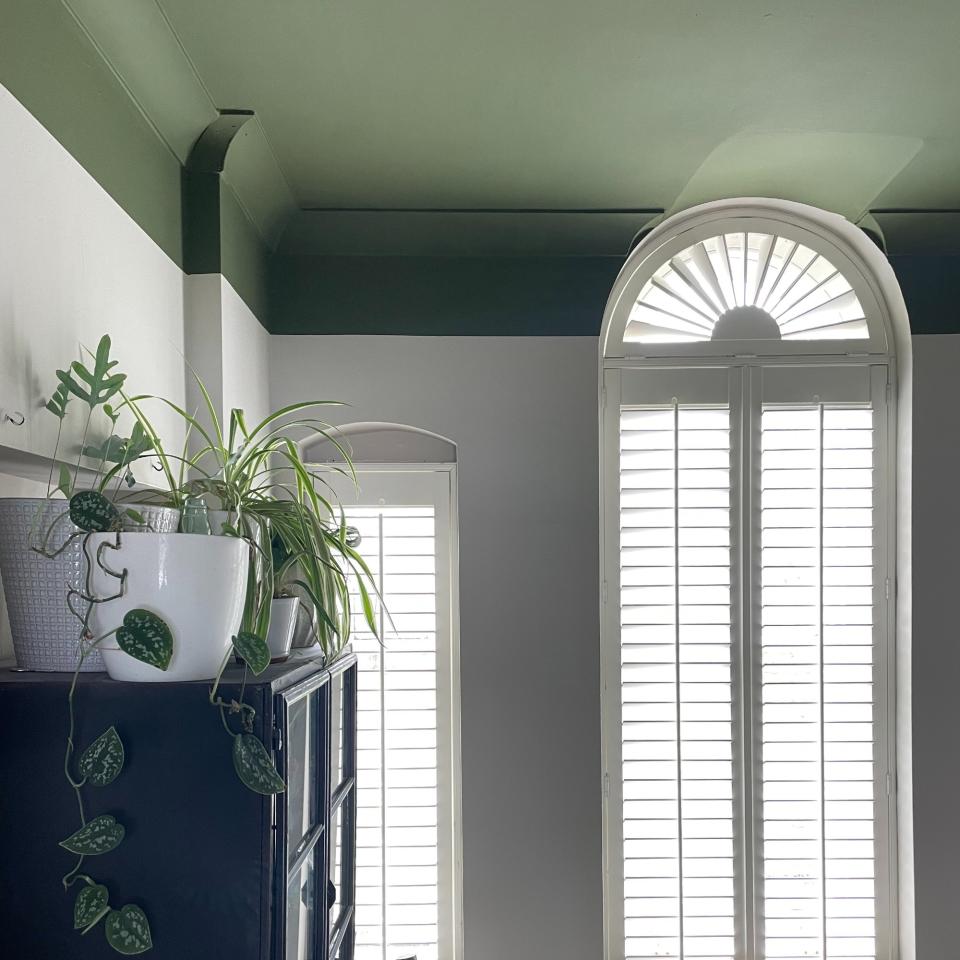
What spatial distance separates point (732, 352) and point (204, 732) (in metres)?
2.40

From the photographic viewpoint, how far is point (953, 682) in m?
3.30

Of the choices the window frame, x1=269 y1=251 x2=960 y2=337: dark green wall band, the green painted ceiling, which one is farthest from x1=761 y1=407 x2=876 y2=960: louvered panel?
the window frame

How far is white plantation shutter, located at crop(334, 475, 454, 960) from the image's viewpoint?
3270 millimetres

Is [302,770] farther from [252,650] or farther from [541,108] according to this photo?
[541,108]

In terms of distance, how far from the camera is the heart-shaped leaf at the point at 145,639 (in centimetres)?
147

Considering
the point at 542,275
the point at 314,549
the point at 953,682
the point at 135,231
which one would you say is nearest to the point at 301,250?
the point at 542,275

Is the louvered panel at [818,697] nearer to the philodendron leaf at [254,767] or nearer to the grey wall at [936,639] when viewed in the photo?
the grey wall at [936,639]

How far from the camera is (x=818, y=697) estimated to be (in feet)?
11.0

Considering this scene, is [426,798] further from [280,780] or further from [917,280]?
[917,280]

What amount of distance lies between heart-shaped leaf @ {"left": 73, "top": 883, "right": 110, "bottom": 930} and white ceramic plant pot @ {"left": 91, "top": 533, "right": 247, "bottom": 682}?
0.29 m

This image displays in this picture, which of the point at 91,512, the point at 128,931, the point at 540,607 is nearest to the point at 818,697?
the point at 540,607

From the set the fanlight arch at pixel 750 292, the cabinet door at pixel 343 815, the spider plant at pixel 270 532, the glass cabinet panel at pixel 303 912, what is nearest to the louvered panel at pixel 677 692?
the fanlight arch at pixel 750 292

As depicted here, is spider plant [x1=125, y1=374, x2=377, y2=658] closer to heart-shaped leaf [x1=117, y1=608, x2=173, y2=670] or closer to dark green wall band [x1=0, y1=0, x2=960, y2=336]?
heart-shaped leaf [x1=117, y1=608, x2=173, y2=670]

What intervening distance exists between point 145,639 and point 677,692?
7.26 ft
